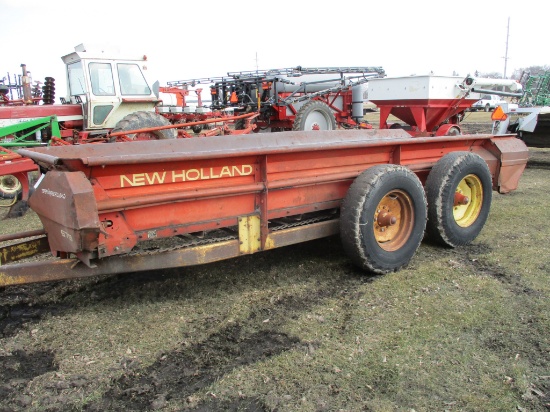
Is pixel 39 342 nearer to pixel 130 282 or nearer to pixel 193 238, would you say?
pixel 130 282

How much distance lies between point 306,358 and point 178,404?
2.60 feet

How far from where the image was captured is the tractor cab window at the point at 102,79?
27.3 feet

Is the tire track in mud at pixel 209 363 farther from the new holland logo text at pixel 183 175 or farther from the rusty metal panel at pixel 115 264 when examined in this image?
Answer: the new holland logo text at pixel 183 175

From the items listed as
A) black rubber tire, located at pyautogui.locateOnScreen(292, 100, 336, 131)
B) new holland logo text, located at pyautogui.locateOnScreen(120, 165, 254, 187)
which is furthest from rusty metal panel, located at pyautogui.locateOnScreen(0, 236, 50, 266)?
black rubber tire, located at pyautogui.locateOnScreen(292, 100, 336, 131)

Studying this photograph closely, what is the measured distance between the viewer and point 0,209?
7621 mm

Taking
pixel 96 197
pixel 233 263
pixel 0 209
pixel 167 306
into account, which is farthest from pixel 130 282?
pixel 0 209

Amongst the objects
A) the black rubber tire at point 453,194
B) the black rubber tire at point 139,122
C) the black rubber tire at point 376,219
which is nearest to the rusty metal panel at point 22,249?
the black rubber tire at point 376,219

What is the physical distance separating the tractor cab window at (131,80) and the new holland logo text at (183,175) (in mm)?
5962

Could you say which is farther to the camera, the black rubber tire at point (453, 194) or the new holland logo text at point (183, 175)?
the black rubber tire at point (453, 194)

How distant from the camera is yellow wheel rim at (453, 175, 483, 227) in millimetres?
4926

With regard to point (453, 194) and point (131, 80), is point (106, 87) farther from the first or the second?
point (453, 194)

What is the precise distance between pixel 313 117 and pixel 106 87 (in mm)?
5094

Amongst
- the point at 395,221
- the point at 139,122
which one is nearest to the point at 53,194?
the point at 395,221

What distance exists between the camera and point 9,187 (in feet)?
27.6
